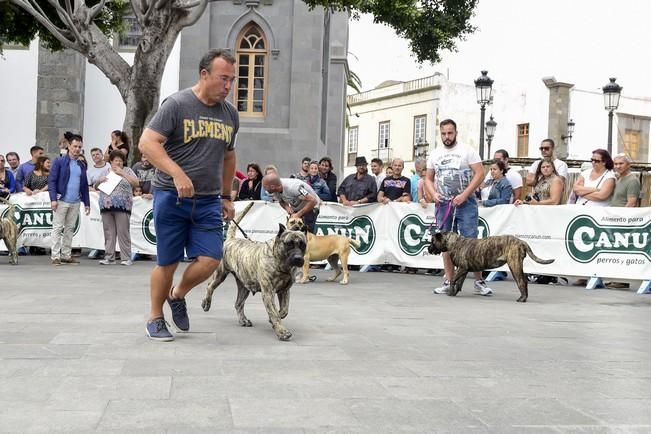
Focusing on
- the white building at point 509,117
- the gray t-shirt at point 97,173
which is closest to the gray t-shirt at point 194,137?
the gray t-shirt at point 97,173

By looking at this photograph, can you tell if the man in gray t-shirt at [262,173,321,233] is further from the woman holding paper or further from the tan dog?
the woman holding paper

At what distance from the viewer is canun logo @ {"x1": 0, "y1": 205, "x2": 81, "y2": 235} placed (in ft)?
52.3

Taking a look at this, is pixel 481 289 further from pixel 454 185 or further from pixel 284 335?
pixel 284 335

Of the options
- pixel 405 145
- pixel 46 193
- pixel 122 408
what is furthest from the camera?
pixel 405 145

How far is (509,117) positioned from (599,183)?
1750 inches

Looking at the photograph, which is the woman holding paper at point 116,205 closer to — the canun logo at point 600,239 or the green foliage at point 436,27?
the canun logo at point 600,239

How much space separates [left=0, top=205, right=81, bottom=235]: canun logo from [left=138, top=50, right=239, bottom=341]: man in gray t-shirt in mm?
10146

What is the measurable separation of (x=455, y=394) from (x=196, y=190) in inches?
103

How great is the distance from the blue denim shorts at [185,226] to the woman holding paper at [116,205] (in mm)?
7889

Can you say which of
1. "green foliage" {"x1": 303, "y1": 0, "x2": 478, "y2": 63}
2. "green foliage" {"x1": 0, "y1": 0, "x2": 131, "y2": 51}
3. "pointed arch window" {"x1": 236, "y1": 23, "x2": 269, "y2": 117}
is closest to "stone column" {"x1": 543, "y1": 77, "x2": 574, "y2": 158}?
"green foliage" {"x1": 303, "y1": 0, "x2": 478, "y2": 63}

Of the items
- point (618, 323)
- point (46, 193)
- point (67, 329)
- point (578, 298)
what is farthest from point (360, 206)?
point (67, 329)

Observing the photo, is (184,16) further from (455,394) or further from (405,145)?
(405,145)

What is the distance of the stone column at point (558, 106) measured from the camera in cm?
5097

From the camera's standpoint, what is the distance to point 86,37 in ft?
55.0
